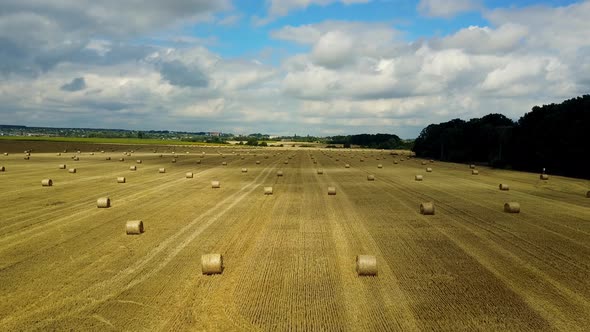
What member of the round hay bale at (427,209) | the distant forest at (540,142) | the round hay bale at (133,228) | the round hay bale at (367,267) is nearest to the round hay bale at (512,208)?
the round hay bale at (427,209)

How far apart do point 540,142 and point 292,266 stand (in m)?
51.4

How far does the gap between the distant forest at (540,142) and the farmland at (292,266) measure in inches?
1144

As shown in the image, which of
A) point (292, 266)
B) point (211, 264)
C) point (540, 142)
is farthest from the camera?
point (540, 142)

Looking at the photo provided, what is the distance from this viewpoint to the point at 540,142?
180ft

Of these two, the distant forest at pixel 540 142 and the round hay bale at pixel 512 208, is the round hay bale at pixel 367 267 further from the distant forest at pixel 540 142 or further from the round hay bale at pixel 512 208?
the distant forest at pixel 540 142

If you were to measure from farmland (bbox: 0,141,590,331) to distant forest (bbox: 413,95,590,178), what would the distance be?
29.1m

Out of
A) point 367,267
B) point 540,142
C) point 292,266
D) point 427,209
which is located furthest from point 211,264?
point 540,142

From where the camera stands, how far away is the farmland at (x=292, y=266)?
9.23m

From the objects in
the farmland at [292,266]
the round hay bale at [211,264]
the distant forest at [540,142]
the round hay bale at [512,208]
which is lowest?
the farmland at [292,266]

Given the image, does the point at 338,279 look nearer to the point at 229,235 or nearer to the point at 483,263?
the point at 483,263

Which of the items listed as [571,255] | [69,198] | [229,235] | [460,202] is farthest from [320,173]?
[571,255]

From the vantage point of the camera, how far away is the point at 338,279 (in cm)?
1156

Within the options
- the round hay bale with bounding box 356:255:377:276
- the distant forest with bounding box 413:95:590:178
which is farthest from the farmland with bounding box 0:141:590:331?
the distant forest with bounding box 413:95:590:178

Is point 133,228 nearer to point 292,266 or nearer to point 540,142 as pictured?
point 292,266
